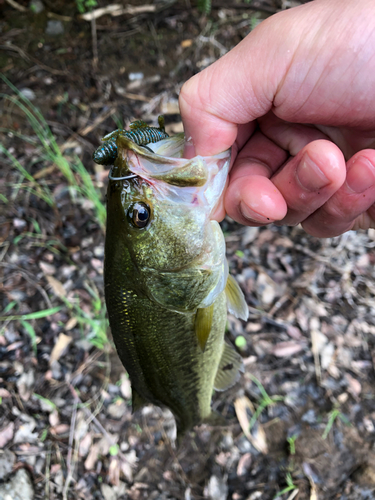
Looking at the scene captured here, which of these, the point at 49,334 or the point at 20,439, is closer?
the point at 20,439

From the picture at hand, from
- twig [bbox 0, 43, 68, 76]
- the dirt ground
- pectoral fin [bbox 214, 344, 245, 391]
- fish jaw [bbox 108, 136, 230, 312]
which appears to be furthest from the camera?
twig [bbox 0, 43, 68, 76]

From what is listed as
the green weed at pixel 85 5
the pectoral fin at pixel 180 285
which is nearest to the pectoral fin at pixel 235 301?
the pectoral fin at pixel 180 285

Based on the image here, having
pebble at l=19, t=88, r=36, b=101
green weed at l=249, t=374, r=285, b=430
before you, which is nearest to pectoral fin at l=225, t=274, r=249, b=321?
green weed at l=249, t=374, r=285, b=430

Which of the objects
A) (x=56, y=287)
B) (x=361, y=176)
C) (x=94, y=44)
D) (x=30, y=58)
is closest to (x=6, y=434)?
(x=56, y=287)

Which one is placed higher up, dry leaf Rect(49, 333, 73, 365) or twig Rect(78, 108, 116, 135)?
twig Rect(78, 108, 116, 135)

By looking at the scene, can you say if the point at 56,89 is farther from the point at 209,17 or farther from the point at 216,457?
the point at 216,457

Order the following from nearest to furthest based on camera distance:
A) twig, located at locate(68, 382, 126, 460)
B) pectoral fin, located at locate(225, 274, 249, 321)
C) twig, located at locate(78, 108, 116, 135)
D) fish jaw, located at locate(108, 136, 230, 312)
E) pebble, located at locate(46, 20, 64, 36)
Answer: fish jaw, located at locate(108, 136, 230, 312) → pectoral fin, located at locate(225, 274, 249, 321) → twig, located at locate(68, 382, 126, 460) → twig, located at locate(78, 108, 116, 135) → pebble, located at locate(46, 20, 64, 36)

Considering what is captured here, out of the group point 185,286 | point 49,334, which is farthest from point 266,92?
point 49,334

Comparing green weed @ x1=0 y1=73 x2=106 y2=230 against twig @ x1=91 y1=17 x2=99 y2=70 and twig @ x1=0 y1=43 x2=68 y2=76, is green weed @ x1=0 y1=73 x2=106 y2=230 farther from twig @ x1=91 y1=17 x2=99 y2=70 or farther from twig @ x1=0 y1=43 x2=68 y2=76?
twig @ x1=91 y1=17 x2=99 y2=70
